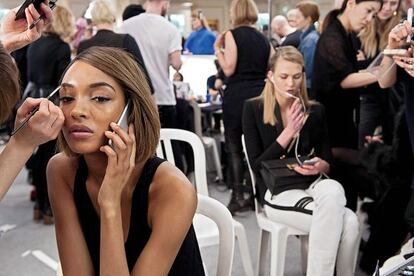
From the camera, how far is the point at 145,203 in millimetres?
1106

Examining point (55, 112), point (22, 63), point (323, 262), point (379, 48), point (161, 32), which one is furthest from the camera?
point (22, 63)

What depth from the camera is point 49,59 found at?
9.89ft

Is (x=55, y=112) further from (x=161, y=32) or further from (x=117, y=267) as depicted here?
(x=161, y=32)

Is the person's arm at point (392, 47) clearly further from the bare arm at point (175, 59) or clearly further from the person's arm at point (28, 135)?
the bare arm at point (175, 59)

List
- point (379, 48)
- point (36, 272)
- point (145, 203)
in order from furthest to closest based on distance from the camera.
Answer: point (379, 48) → point (36, 272) → point (145, 203)

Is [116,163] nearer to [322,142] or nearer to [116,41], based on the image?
[322,142]

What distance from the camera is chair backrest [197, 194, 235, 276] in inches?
58.5

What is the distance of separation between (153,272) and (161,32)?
2129mm

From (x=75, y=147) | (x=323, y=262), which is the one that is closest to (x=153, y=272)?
(x=75, y=147)

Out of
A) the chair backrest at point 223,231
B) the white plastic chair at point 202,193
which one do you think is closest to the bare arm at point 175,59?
the white plastic chair at point 202,193

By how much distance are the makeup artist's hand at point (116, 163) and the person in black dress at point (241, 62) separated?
214 cm

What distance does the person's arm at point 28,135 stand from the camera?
942mm

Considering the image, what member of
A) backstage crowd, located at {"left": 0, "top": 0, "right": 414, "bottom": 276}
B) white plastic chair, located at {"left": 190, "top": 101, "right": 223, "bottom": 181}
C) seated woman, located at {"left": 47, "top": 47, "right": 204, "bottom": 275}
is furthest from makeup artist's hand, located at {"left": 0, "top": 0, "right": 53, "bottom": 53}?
white plastic chair, located at {"left": 190, "top": 101, "right": 223, "bottom": 181}

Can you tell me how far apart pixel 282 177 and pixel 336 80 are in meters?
0.67
